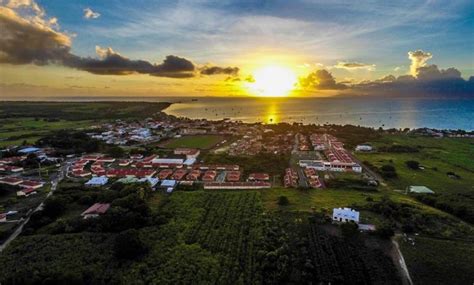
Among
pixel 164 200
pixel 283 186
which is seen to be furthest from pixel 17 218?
pixel 283 186

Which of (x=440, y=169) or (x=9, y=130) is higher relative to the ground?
(x=440, y=169)

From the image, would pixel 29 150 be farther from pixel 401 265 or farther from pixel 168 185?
pixel 401 265

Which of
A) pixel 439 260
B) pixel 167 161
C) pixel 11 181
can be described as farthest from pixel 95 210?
pixel 439 260

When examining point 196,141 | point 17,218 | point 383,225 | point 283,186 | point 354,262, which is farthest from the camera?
point 196,141

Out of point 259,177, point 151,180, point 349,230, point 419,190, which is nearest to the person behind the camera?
point 349,230

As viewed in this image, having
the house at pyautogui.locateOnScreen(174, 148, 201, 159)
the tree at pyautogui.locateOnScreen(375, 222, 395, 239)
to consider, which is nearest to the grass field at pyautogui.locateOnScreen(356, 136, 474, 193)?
the tree at pyautogui.locateOnScreen(375, 222, 395, 239)

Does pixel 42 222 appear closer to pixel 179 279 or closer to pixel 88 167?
pixel 179 279

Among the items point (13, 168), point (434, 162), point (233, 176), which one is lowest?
point (13, 168)
